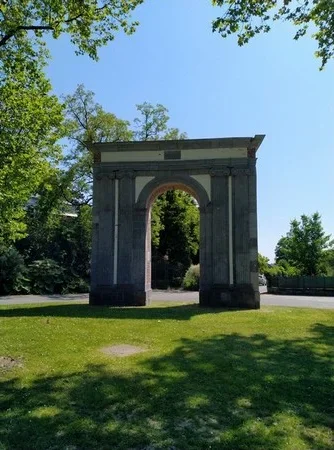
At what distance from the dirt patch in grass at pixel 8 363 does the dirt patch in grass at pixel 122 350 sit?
5.41 ft

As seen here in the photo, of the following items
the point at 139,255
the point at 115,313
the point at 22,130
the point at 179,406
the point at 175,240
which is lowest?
the point at 179,406

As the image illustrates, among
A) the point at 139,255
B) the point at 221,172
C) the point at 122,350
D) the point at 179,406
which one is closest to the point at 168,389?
the point at 179,406

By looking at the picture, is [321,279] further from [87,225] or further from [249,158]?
[87,225]

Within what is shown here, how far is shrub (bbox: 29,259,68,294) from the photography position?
27.5m

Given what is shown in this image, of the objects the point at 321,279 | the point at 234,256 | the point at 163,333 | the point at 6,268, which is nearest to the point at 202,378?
the point at 163,333

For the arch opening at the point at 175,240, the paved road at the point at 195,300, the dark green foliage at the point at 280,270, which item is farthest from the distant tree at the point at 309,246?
the paved road at the point at 195,300

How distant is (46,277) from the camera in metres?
27.8

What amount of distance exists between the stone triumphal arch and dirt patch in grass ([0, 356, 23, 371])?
380 inches

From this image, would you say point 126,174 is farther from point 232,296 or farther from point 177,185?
point 232,296

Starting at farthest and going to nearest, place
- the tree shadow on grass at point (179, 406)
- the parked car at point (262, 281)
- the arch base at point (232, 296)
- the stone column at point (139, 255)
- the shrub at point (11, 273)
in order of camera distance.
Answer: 1. the parked car at point (262, 281)
2. the shrub at point (11, 273)
3. the stone column at point (139, 255)
4. the arch base at point (232, 296)
5. the tree shadow on grass at point (179, 406)

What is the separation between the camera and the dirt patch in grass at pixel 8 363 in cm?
693

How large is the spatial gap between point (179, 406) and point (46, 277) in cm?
2412

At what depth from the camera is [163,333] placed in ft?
33.7

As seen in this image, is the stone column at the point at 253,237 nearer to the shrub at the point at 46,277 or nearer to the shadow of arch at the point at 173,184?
the shadow of arch at the point at 173,184
